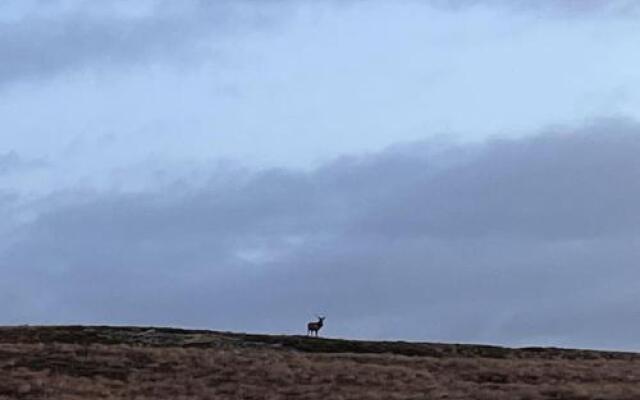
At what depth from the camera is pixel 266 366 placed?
4875 cm

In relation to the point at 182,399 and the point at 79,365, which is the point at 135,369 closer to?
the point at 79,365

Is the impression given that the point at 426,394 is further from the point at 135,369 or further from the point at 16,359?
the point at 16,359

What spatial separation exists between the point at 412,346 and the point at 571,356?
19.2 ft


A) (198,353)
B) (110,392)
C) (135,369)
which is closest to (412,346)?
(198,353)

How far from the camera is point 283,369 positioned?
4803 cm

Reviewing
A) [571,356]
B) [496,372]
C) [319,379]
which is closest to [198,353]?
[319,379]

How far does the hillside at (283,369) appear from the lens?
42.8m

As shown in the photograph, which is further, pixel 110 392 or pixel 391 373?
pixel 391 373

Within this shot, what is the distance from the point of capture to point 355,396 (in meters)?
41.9

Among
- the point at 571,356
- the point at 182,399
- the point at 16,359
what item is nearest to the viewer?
the point at 182,399

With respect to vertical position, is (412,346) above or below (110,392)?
above

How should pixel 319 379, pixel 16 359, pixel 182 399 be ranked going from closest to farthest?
pixel 182 399 < pixel 319 379 < pixel 16 359

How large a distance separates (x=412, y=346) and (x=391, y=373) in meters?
10.5

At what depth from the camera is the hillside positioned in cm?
4281
